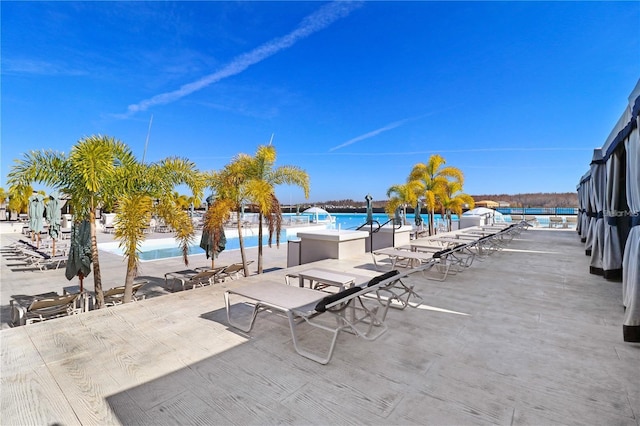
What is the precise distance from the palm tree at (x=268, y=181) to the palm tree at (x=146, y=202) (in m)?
1.29

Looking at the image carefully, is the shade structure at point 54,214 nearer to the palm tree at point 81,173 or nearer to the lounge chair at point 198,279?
the lounge chair at point 198,279

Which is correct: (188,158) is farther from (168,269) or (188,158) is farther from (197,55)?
(197,55)

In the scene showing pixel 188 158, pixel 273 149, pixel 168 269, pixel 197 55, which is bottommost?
pixel 168 269

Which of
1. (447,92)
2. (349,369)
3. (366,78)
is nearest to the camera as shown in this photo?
(349,369)

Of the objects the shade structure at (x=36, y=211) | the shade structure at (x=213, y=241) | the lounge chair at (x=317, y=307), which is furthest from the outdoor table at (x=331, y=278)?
the shade structure at (x=36, y=211)

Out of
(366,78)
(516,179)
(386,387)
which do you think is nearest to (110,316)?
(386,387)

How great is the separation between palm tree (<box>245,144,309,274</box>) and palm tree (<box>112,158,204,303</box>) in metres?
1.29

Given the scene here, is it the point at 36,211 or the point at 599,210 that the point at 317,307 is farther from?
the point at 36,211

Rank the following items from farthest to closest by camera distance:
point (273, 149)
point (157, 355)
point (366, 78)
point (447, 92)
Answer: point (447, 92)
point (366, 78)
point (273, 149)
point (157, 355)

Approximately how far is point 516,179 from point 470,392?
167ft

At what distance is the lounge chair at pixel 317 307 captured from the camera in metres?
2.66

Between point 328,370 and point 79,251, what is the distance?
5.46 meters

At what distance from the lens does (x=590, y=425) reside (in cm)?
180

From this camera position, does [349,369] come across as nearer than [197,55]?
Yes
